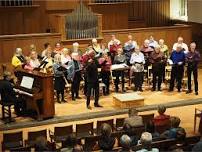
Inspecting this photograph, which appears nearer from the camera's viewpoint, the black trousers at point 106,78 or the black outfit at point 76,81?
the black outfit at point 76,81

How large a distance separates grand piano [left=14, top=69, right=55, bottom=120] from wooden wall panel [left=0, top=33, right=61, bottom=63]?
4.46 metres

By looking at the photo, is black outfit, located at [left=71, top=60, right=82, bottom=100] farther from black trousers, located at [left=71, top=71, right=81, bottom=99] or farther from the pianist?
the pianist

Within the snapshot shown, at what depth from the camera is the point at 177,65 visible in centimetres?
1319

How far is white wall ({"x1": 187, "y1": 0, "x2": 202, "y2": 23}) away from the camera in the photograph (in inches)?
→ 744

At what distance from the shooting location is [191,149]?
6.96 m

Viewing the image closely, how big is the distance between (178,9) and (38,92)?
467 inches

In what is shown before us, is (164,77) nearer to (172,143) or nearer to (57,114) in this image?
(57,114)

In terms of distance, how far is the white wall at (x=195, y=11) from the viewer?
18906mm

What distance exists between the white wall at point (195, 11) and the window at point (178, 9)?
714 mm

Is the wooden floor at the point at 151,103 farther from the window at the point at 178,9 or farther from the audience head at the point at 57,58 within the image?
the window at the point at 178,9

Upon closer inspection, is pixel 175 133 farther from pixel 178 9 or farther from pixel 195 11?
pixel 178 9

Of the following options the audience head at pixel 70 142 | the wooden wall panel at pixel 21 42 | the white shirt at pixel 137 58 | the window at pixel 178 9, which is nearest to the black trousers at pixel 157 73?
the white shirt at pixel 137 58

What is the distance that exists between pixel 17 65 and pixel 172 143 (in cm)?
649

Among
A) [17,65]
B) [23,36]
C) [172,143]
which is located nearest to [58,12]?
[23,36]
